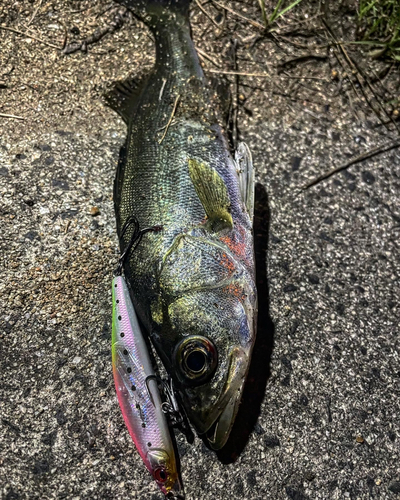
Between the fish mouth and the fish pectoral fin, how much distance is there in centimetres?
97

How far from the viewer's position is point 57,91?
142 inches

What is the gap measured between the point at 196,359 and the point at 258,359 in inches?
29.7

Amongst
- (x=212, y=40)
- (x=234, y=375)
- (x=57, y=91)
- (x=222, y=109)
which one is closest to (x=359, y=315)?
(x=234, y=375)

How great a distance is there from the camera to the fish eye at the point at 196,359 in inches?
95.1

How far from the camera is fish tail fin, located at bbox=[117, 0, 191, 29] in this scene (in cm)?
352

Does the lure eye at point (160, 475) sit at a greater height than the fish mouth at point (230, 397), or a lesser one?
lesser

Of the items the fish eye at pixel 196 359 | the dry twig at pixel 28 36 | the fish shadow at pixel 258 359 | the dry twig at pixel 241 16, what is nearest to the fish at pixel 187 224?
the fish eye at pixel 196 359

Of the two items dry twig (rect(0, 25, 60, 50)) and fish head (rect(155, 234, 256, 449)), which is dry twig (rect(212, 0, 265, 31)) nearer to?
dry twig (rect(0, 25, 60, 50))

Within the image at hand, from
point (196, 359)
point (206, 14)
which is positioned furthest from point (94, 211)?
point (206, 14)

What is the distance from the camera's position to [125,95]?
136 inches

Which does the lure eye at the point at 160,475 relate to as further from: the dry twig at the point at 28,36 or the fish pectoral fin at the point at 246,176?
the dry twig at the point at 28,36

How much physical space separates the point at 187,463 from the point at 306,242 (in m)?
1.72

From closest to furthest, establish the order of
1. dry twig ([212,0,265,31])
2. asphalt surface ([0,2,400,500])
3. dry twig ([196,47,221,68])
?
asphalt surface ([0,2,400,500]) < dry twig ([196,47,221,68]) < dry twig ([212,0,265,31])

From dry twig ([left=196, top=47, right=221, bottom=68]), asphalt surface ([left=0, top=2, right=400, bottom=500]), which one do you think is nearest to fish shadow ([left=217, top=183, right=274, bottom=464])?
asphalt surface ([left=0, top=2, right=400, bottom=500])
